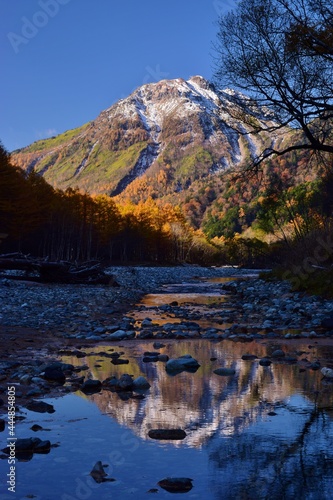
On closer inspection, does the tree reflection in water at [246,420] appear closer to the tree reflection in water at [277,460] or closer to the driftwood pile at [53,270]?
the tree reflection in water at [277,460]

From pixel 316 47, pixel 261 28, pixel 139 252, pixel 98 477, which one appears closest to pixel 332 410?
pixel 98 477

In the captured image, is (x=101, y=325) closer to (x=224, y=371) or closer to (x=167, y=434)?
(x=224, y=371)

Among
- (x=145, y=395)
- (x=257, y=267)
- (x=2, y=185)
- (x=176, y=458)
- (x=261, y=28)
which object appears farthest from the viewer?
(x=257, y=267)

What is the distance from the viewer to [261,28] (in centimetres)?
1341

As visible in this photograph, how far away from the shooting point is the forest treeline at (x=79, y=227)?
54031 millimetres

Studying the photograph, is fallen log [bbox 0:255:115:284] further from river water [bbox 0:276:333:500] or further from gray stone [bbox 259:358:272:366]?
gray stone [bbox 259:358:272:366]

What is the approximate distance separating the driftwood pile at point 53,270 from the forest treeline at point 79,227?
9.33 meters

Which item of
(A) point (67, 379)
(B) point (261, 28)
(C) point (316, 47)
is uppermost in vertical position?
(B) point (261, 28)

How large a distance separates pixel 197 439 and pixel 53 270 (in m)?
22.3

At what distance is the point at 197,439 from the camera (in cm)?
488

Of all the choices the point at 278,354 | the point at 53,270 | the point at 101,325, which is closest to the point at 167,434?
the point at 278,354

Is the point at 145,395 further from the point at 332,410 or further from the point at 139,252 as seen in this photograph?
the point at 139,252

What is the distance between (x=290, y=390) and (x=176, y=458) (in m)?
2.87

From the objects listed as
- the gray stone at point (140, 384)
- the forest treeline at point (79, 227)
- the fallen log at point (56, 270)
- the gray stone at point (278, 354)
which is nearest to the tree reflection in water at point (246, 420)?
the gray stone at point (140, 384)
